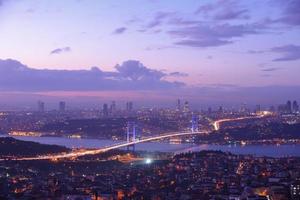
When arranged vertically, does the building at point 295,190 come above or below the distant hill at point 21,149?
below

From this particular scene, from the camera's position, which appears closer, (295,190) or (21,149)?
(295,190)

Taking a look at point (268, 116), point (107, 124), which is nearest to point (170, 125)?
point (107, 124)

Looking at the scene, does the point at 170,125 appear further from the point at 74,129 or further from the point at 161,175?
the point at 161,175

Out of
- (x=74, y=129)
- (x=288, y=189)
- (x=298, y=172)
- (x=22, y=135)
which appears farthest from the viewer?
(x=74, y=129)

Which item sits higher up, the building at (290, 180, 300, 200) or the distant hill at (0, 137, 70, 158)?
the distant hill at (0, 137, 70, 158)

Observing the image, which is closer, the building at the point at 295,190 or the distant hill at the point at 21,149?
Answer: the building at the point at 295,190

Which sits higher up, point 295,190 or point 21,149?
point 21,149

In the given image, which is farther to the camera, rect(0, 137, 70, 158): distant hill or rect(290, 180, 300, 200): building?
rect(0, 137, 70, 158): distant hill

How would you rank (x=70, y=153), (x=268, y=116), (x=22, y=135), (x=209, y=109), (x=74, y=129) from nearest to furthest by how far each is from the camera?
(x=70, y=153)
(x=22, y=135)
(x=74, y=129)
(x=268, y=116)
(x=209, y=109)

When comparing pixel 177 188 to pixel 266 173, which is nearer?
pixel 177 188

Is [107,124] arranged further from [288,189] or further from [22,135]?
[288,189]
